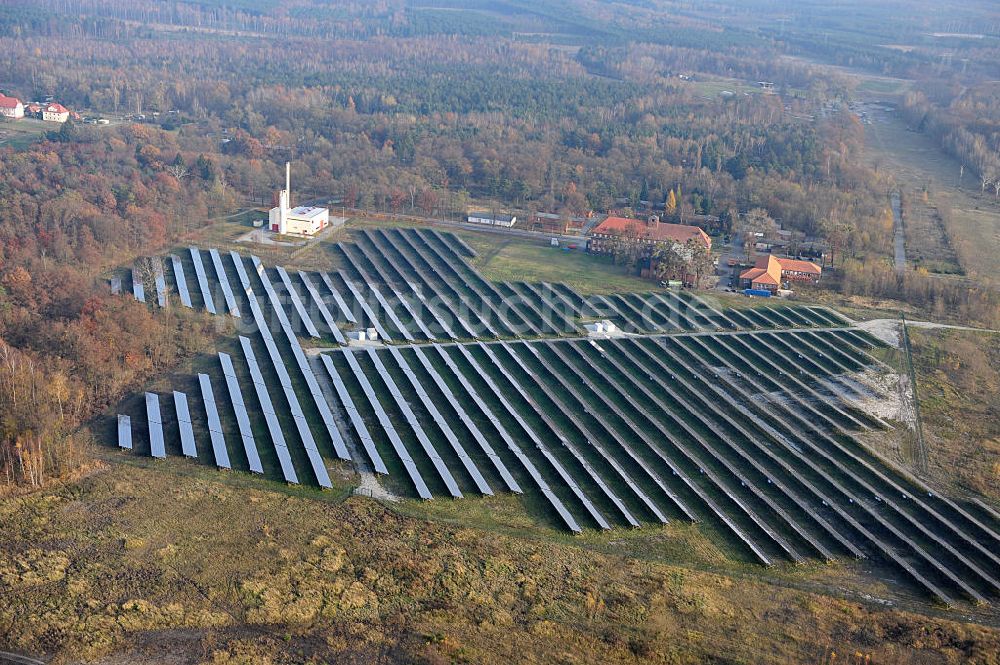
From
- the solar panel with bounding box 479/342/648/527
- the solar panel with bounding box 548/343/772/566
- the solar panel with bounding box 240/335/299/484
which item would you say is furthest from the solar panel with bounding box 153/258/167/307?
the solar panel with bounding box 548/343/772/566

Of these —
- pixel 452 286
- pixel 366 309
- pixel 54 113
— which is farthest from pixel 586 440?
pixel 54 113

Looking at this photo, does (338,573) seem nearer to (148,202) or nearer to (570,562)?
(570,562)

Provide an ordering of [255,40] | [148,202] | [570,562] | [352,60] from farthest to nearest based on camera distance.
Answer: [255,40] < [352,60] < [148,202] < [570,562]

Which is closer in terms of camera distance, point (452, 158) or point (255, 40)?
point (452, 158)

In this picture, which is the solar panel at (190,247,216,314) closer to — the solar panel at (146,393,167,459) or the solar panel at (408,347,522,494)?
the solar panel at (146,393,167,459)

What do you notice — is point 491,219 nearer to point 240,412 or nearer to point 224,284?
point 224,284

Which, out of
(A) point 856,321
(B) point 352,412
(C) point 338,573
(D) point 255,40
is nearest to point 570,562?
(C) point 338,573

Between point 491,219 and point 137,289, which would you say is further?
point 491,219
